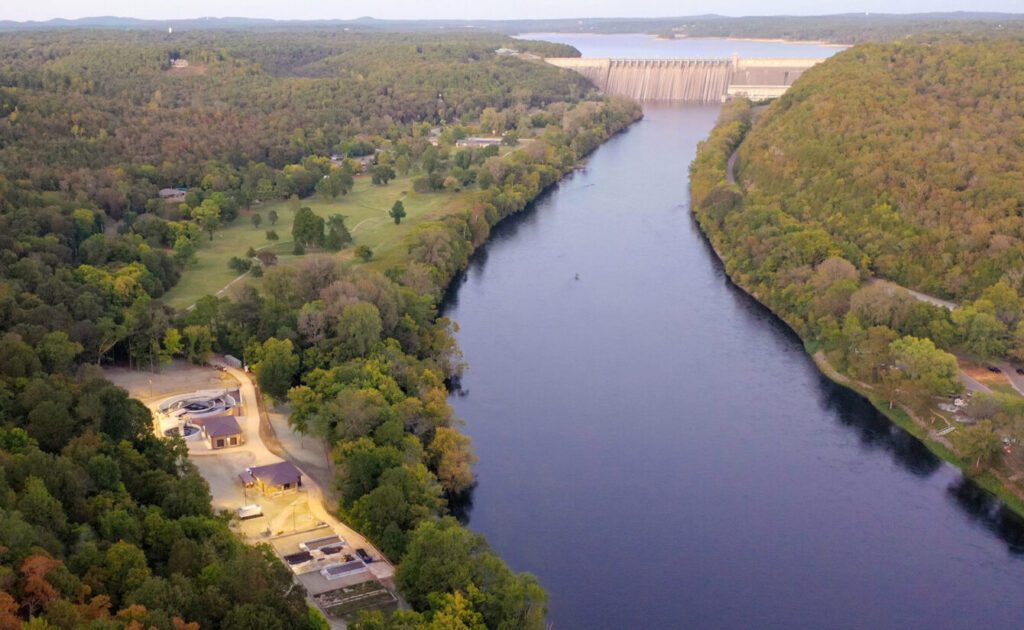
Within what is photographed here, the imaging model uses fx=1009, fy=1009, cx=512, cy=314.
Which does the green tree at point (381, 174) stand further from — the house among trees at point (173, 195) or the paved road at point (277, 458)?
the paved road at point (277, 458)

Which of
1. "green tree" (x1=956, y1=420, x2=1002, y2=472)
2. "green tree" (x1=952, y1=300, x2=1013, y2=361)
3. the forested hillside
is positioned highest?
the forested hillside

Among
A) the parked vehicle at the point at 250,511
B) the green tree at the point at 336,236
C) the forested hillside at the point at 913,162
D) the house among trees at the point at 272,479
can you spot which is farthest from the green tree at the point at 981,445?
the green tree at the point at 336,236

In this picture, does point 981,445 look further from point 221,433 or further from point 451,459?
point 221,433

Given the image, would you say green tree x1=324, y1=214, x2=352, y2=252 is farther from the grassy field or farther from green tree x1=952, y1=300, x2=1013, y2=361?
green tree x1=952, y1=300, x2=1013, y2=361

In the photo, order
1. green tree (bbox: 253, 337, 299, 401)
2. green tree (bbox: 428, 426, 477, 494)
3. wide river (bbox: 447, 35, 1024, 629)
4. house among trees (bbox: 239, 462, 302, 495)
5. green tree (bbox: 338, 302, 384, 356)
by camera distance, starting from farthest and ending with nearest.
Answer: green tree (bbox: 338, 302, 384, 356), green tree (bbox: 253, 337, 299, 401), green tree (bbox: 428, 426, 477, 494), house among trees (bbox: 239, 462, 302, 495), wide river (bbox: 447, 35, 1024, 629)

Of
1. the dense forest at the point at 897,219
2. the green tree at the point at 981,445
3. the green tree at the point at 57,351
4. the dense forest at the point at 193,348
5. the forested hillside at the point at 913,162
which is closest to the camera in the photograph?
the dense forest at the point at 193,348

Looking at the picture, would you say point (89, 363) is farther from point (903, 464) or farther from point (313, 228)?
point (903, 464)

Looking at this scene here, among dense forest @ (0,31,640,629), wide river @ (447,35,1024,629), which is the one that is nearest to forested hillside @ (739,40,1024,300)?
wide river @ (447,35,1024,629)
